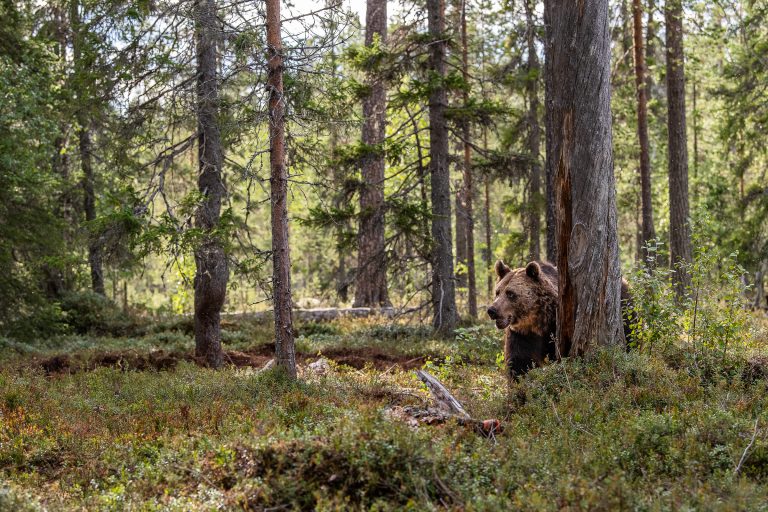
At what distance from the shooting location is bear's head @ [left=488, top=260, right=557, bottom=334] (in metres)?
9.49

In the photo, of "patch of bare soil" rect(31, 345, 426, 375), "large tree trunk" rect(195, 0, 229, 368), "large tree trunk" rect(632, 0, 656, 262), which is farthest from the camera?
"large tree trunk" rect(632, 0, 656, 262)

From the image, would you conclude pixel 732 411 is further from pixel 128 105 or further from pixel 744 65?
A: pixel 744 65

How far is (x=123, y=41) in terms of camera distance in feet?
43.8

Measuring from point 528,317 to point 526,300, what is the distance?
257 mm

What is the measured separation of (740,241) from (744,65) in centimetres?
552

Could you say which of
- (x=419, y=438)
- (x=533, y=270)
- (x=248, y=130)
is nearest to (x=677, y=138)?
(x=533, y=270)

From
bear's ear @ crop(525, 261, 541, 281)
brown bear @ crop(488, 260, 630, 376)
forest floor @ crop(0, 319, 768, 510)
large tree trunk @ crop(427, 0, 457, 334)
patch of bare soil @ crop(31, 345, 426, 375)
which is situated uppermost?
large tree trunk @ crop(427, 0, 457, 334)

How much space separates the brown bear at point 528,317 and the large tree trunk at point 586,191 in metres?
0.39

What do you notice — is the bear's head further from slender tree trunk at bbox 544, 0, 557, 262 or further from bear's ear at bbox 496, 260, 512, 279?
slender tree trunk at bbox 544, 0, 557, 262

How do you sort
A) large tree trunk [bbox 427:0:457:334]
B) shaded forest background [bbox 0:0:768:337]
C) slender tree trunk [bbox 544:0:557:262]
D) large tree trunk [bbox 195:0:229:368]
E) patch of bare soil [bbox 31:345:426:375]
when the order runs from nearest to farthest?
1. shaded forest background [bbox 0:0:768:337]
2. large tree trunk [bbox 195:0:229:368]
3. patch of bare soil [bbox 31:345:426:375]
4. slender tree trunk [bbox 544:0:557:262]
5. large tree trunk [bbox 427:0:457:334]

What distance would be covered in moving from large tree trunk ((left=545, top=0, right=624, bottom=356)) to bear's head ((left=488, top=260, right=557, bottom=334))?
0.39m

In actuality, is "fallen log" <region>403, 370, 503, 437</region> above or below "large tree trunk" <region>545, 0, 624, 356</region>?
below

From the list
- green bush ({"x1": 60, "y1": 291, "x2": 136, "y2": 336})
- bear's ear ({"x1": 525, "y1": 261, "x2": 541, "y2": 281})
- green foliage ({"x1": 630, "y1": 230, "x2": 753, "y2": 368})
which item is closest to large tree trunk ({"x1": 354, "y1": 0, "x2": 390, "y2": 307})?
green bush ({"x1": 60, "y1": 291, "x2": 136, "y2": 336})

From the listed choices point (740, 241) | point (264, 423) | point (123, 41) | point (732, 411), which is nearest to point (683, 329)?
point (732, 411)
